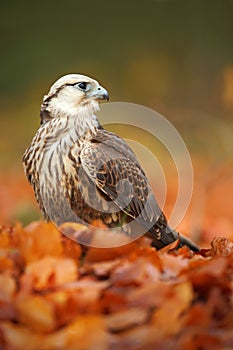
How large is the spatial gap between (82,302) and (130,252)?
0.74ft

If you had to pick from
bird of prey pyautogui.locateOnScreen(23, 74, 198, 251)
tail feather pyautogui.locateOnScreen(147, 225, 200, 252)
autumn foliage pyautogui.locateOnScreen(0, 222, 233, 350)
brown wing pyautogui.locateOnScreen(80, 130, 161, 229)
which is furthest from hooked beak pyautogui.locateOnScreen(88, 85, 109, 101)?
autumn foliage pyautogui.locateOnScreen(0, 222, 233, 350)

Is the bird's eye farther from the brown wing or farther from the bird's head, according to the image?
the brown wing

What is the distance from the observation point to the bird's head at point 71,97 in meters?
2.33

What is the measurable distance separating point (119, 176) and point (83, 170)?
143 mm

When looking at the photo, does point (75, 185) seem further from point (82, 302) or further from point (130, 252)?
point (82, 302)

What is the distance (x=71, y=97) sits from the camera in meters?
2.34

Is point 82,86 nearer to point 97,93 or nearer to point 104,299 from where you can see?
point 97,93

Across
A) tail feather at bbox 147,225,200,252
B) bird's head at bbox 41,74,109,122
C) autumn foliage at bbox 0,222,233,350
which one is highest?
bird's head at bbox 41,74,109,122

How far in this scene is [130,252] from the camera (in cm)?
142

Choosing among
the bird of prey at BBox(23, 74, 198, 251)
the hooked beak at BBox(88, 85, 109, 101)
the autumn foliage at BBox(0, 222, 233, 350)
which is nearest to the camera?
the autumn foliage at BBox(0, 222, 233, 350)

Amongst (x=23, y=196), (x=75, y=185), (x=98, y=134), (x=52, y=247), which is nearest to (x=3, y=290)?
(x=52, y=247)

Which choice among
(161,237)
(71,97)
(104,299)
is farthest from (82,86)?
(104,299)

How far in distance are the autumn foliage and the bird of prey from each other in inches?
34.1

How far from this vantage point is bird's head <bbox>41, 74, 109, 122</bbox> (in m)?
2.33
